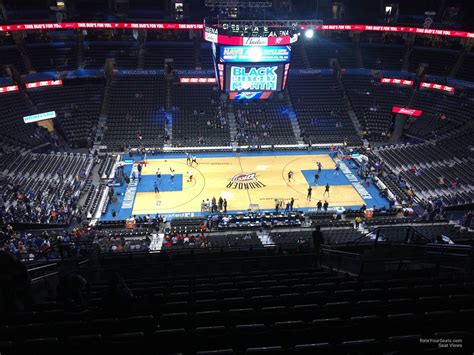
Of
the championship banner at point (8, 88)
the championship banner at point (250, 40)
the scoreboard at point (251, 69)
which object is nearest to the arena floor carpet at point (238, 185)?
the scoreboard at point (251, 69)

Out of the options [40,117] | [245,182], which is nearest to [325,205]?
[245,182]

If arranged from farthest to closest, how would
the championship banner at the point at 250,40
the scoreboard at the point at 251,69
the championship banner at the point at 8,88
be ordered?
the championship banner at the point at 8,88 → the scoreboard at the point at 251,69 → the championship banner at the point at 250,40

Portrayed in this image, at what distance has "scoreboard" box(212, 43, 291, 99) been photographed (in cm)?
3794

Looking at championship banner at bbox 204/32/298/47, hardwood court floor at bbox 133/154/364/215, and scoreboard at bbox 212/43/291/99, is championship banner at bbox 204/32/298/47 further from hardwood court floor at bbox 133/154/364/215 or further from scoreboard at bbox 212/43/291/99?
hardwood court floor at bbox 133/154/364/215

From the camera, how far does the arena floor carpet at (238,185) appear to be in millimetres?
34406

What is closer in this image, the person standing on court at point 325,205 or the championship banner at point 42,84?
the person standing on court at point 325,205

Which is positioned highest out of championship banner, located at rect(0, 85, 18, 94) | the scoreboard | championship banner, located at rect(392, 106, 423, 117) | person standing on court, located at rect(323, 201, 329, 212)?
the scoreboard

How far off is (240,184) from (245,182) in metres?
0.69

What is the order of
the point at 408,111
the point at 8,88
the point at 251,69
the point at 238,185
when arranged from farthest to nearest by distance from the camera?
the point at 408,111 → the point at 8,88 → the point at 251,69 → the point at 238,185

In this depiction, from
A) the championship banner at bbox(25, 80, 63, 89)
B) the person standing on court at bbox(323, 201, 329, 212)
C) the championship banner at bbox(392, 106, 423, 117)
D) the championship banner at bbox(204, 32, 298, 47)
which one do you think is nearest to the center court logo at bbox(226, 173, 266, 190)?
the person standing on court at bbox(323, 201, 329, 212)

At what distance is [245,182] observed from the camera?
1512 inches

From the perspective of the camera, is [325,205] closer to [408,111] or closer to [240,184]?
[240,184]

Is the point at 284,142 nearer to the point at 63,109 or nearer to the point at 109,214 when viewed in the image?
the point at 109,214

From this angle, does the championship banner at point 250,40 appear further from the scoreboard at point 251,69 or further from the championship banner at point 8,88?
Result: the championship banner at point 8,88
